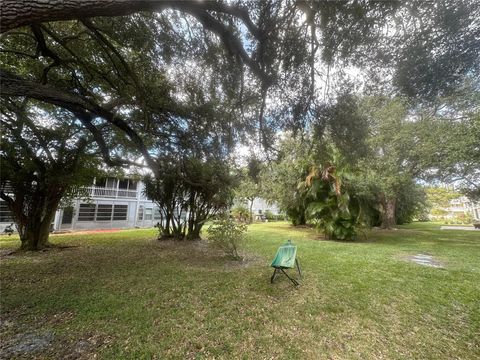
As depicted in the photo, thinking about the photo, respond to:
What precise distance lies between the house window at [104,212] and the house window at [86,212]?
51 centimetres

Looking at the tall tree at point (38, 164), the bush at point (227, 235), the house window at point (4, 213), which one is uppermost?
the tall tree at point (38, 164)

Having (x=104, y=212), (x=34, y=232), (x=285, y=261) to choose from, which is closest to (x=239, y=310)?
(x=285, y=261)

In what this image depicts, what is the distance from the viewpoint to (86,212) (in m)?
19.6

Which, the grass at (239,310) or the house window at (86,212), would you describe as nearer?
the grass at (239,310)

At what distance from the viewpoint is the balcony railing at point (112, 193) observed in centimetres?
2034

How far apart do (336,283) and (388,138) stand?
1004 centimetres

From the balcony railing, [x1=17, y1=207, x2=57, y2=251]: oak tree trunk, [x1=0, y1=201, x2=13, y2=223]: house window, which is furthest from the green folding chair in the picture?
the balcony railing

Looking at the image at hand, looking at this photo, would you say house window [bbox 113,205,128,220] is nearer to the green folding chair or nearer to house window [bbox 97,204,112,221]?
house window [bbox 97,204,112,221]

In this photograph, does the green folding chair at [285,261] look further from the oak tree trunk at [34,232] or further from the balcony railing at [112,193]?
the balcony railing at [112,193]

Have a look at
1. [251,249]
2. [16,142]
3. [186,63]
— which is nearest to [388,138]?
[251,249]

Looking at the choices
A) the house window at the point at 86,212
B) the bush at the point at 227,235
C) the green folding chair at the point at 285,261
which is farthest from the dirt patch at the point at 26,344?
the house window at the point at 86,212

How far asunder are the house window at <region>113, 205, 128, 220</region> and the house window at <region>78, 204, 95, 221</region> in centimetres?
193

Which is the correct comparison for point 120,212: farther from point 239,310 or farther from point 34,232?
point 239,310

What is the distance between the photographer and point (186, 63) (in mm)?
5703
